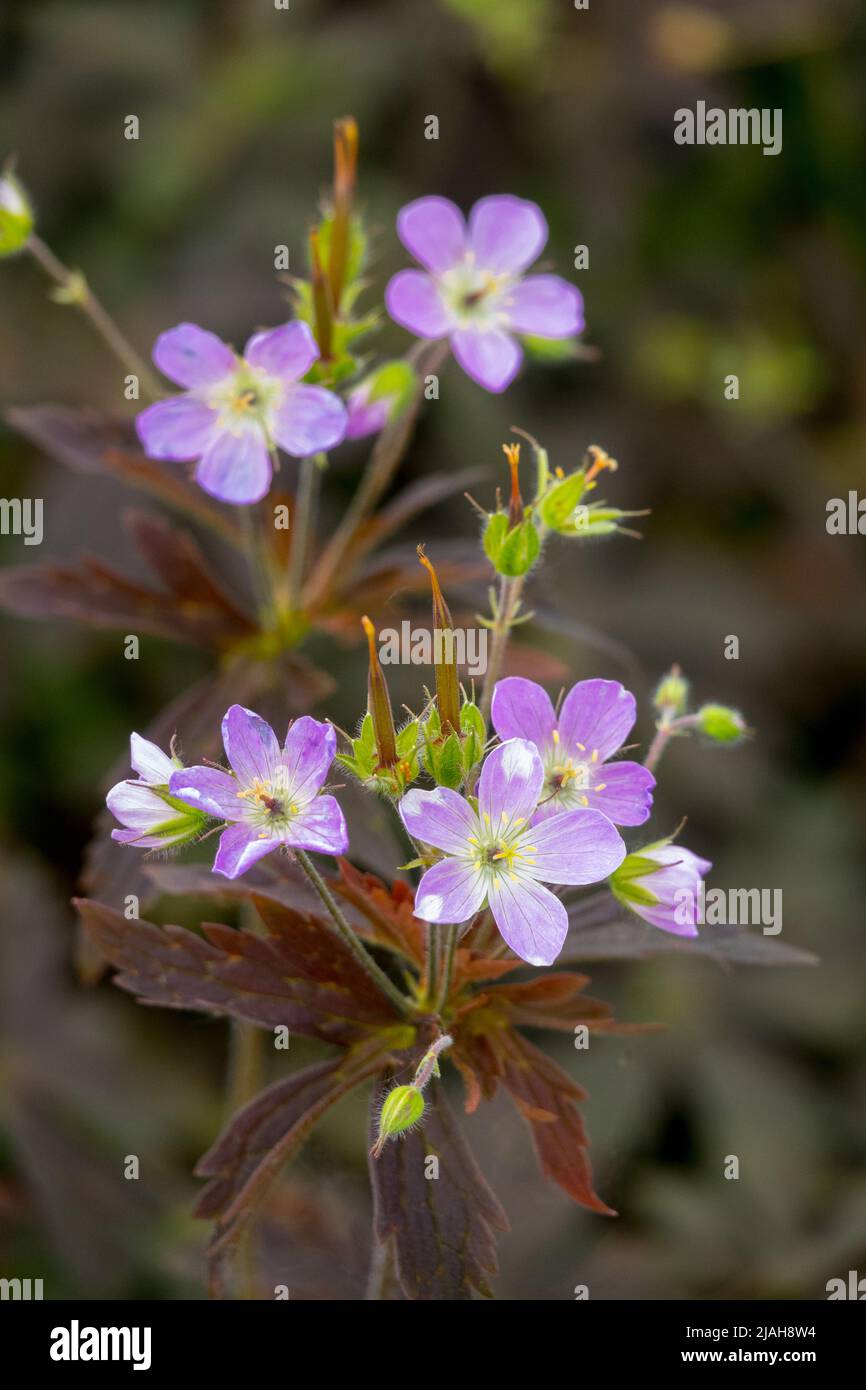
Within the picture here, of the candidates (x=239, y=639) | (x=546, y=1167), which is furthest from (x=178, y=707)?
(x=546, y=1167)

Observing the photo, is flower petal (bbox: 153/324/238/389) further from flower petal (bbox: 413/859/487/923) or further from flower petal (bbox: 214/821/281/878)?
flower petal (bbox: 413/859/487/923)

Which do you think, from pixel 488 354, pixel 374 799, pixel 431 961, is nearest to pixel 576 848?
pixel 431 961

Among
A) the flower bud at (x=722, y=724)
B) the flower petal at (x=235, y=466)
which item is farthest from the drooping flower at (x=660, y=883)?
the flower petal at (x=235, y=466)

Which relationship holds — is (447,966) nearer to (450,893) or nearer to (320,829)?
(450,893)

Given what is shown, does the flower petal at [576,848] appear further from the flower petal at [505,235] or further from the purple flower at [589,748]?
the flower petal at [505,235]

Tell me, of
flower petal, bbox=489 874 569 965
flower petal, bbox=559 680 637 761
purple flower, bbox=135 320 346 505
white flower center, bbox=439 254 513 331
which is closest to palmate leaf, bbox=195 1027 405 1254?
flower petal, bbox=489 874 569 965
